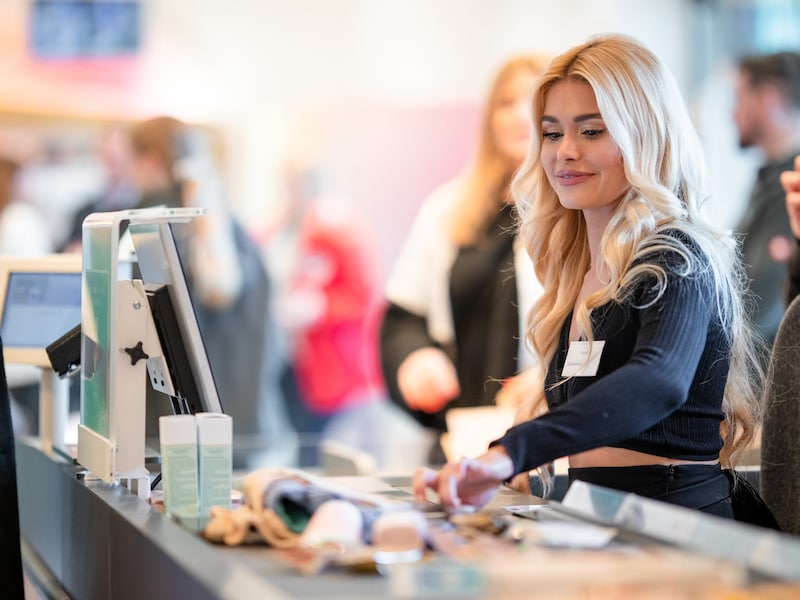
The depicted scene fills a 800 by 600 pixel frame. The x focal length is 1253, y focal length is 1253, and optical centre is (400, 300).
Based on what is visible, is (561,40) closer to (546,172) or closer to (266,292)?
(266,292)

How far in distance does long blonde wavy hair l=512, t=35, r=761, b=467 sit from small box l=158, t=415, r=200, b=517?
0.72 metres

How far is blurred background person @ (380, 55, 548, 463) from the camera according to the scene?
405 centimetres

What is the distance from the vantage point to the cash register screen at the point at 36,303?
9.98ft

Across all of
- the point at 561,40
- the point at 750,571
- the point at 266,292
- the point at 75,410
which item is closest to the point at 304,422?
the point at 266,292

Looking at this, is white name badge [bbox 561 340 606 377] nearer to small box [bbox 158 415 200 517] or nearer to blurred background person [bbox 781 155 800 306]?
small box [bbox 158 415 200 517]

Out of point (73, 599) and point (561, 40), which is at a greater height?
point (561, 40)

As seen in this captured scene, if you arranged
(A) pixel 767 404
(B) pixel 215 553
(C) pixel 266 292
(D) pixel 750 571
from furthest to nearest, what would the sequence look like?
(C) pixel 266 292 → (A) pixel 767 404 → (B) pixel 215 553 → (D) pixel 750 571

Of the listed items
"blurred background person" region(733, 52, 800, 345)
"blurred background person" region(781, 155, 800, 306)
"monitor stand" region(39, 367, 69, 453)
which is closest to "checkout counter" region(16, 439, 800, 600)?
"monitor stand" region(39, 367, 69, 453)

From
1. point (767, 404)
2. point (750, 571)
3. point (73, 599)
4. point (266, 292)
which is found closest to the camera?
point (750, 571)

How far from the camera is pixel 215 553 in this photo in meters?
1.56

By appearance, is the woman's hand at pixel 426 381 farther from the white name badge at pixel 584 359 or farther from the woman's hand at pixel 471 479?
the woman's hand at pixel 471 479

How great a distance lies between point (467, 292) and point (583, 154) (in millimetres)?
2027

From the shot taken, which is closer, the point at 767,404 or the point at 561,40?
the point at 767,404

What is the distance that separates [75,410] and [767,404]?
338cm
